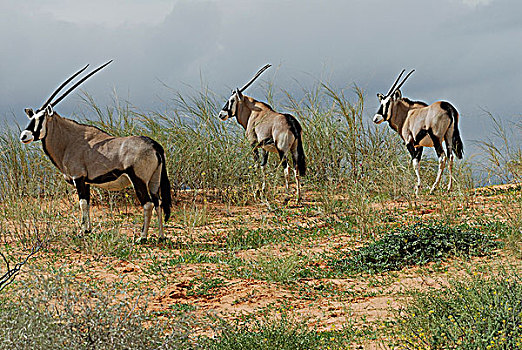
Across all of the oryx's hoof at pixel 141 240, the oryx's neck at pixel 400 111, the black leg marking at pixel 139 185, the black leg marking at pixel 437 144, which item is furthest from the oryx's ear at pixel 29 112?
the black leg marking at pixel 437 144

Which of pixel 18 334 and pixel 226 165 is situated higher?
pixel 226 165

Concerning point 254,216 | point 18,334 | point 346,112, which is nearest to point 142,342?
point 18,334

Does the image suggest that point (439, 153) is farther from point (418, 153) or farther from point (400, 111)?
point (400, 111)

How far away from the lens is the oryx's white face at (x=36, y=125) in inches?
310

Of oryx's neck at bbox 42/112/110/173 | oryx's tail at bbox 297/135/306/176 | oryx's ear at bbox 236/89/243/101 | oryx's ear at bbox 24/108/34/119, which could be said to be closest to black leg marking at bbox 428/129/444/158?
oryx's tail at bbox 297/135/306/176

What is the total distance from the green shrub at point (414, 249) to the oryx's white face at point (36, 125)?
173 inches

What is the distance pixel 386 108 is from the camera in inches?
457

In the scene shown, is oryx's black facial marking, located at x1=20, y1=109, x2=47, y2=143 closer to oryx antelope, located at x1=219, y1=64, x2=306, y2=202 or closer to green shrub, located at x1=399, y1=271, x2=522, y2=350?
oryx antelope, located at x1=219, y1=64, x2=306, y2=202

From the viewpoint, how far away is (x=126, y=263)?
7.08m

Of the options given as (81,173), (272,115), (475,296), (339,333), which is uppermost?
(272,115)

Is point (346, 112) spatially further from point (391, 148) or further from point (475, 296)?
point (475, 296)

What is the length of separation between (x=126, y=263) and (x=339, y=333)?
136 inches

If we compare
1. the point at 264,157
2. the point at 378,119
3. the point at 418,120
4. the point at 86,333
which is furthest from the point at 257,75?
the point at 86,333

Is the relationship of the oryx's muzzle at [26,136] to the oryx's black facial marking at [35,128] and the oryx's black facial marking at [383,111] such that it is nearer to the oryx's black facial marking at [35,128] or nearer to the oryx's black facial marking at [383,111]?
the oryx's black facial marking at [35,128]
